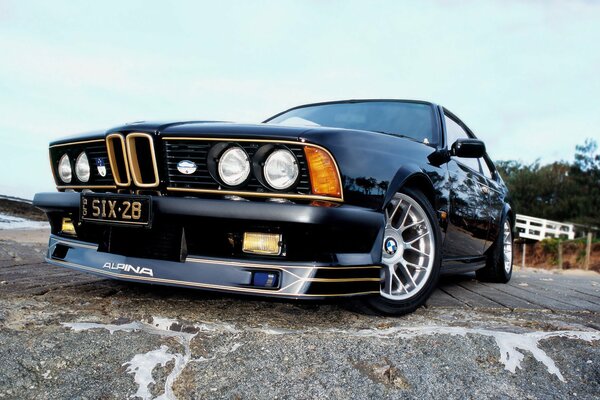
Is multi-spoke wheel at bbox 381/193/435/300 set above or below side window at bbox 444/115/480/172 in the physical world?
below

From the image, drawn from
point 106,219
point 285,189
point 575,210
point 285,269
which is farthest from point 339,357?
point 575,210

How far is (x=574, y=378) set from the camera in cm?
184

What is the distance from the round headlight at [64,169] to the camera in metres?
2.76

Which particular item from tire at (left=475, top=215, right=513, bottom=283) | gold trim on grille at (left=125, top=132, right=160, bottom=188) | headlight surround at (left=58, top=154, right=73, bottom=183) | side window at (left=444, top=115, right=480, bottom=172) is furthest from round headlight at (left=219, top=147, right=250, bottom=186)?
tire at (left=475, top=215, right=513, bottom=283)

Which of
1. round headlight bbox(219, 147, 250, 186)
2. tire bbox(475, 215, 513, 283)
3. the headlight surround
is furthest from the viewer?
tire bbox(475, 215, 513, 283)

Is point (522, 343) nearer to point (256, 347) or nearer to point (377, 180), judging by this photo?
point (377, 180)

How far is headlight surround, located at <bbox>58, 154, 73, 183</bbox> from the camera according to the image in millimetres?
2760

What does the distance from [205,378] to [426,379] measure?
704 mm

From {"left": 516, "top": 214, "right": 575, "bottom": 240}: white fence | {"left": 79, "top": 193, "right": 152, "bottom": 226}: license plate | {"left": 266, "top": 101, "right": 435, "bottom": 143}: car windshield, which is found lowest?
{"left": 516, "top": 214, "right": 575, "bottom": 240}: white fence

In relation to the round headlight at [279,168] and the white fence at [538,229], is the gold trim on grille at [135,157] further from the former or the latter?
the white fence at [538,229]

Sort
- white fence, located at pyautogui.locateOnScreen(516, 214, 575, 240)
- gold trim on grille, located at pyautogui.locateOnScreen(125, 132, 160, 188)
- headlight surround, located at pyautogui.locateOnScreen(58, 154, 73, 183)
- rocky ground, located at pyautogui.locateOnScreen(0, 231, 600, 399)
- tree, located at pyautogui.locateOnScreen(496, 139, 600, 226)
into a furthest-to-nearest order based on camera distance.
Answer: tree, located at pyautogui.locateOnScreen(496, 139, 600, 226), white fence, located at pyautogui.locateOnScreen(516, 214, 575, 240), headlight surround, located at pyautogui.locateOnScreen(58, 154, 73, 183), gold trim on grille, located at pyautogui.locateOnScreen(125, 132, 160, 188), rocky ground, located at pyautogui.locateOnScreen(0, 231, 600, 399)

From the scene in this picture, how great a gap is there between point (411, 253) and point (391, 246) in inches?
9.1

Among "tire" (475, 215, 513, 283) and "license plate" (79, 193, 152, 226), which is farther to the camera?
"tire" (475, 215, 513, 283)

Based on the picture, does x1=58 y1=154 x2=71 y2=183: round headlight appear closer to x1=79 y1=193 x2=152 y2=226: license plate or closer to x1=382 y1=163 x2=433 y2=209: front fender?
x1=79 y1=193 x2=152 y2=226: license plate
